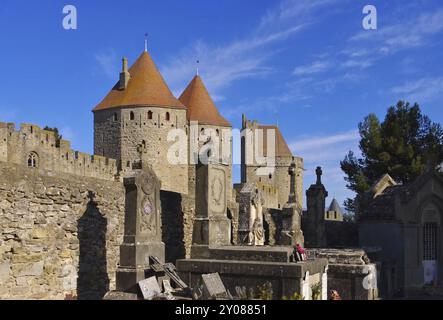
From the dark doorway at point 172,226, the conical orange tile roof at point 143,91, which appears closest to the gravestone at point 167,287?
the dark doorway at point 172,226

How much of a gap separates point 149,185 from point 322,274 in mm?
4227

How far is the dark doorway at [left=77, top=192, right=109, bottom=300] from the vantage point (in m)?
11.8

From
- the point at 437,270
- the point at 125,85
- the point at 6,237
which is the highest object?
the point at 125,85

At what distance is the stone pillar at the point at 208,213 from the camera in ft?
43.9

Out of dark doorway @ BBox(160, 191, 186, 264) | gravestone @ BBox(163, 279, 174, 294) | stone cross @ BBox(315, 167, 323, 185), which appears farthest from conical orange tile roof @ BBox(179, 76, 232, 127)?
gravestone @ BBox(163, 279, 174, 294)

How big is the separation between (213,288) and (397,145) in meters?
20.6

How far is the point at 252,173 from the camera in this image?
5472 cm

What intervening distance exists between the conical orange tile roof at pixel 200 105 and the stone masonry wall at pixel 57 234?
107 feet

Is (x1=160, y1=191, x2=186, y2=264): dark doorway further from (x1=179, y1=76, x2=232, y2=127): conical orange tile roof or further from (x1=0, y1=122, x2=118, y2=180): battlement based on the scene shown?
(x1=179, y1=76, x2=232, y2=127): conical orange tile roof

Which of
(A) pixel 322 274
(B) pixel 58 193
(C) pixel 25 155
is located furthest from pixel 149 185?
(C) pixel 25 155

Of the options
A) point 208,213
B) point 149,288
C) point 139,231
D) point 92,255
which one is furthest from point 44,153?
point 149,288

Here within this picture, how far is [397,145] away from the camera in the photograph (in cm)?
2864

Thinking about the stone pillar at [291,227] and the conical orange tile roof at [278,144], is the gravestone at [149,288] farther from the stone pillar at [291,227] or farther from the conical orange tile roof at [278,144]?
the conical orange tile roof at [278,144]
